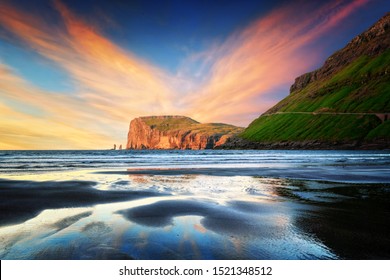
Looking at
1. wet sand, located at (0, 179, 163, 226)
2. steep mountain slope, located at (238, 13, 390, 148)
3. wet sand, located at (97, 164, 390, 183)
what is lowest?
wet sand, located at (0, 179, 163, 226)

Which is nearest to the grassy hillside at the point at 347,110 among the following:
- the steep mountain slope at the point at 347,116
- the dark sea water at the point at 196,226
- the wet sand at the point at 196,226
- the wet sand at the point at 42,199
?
the steep mountain slope at the point at 347,116

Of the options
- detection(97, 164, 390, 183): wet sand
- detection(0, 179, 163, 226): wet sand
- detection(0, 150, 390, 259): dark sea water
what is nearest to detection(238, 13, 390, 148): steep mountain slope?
detection(97, 164, 390, 183): wet sand

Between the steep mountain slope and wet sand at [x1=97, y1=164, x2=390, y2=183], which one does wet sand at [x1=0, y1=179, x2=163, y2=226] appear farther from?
the steep mountain slope

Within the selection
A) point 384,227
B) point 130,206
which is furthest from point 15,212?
point 384,227

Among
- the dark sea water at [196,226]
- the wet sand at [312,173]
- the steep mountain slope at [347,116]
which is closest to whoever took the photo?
the dark sea water at [196,226]

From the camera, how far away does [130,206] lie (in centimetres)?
1065

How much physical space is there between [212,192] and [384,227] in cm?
799

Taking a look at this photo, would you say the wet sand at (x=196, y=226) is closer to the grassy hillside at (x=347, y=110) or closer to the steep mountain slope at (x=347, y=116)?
the steep mountain slope at (x=347, y=116)

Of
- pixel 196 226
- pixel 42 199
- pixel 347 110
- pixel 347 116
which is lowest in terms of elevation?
pixel 196 226

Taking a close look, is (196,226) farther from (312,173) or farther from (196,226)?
(312,173)

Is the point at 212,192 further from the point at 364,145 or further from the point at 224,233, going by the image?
the point at 364,145

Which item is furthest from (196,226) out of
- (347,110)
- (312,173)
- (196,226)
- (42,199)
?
(347,110)

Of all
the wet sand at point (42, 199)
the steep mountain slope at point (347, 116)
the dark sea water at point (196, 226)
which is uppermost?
the steep mountain slope at point (347, 116)

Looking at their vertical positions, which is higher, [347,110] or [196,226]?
[347,110]
